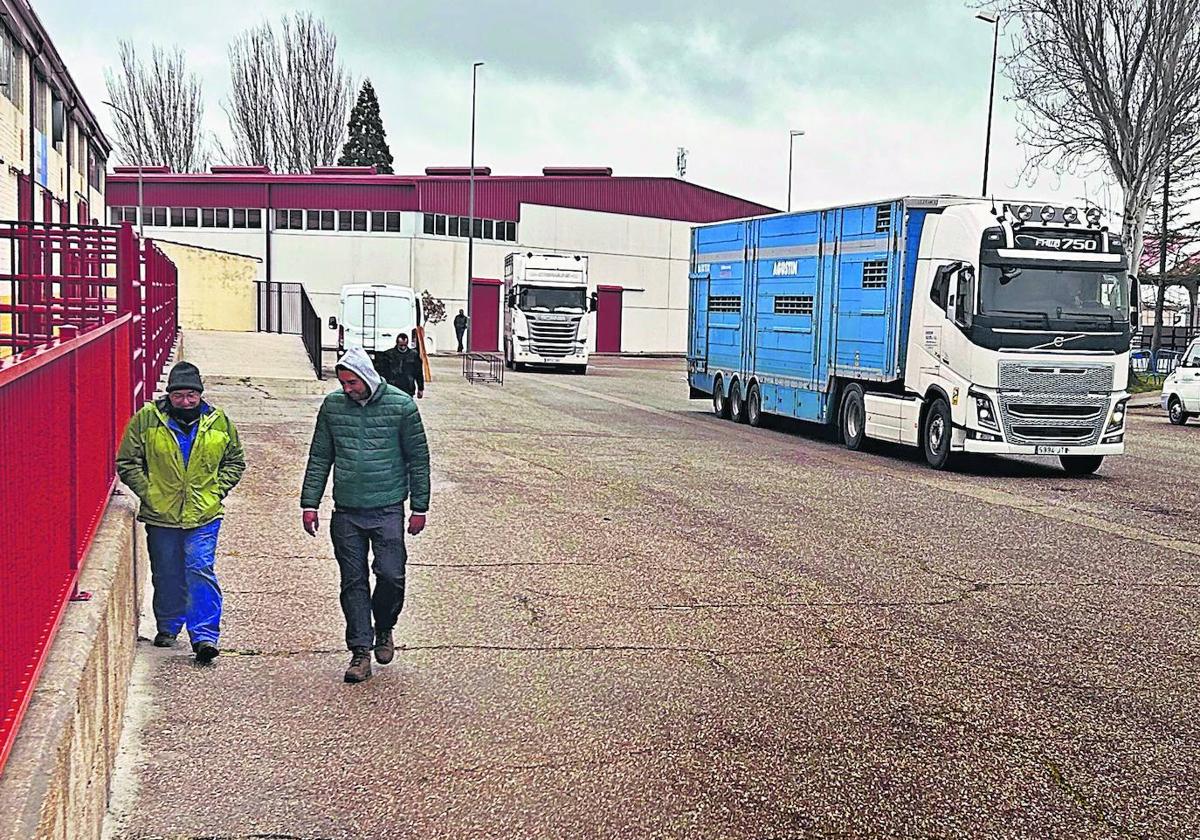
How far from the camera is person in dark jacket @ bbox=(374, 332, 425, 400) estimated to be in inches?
869

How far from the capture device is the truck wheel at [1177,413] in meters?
29.0

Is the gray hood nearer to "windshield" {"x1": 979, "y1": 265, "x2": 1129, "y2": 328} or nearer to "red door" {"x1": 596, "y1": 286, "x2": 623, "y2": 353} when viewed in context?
"windshield" {"x1": 979, "y1": 265, "x2": 1129, "y2": 328}

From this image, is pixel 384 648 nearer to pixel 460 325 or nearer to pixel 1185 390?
pixel 1185 390

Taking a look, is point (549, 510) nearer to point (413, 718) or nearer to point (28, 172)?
point (413, 718)

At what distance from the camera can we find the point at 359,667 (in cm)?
695

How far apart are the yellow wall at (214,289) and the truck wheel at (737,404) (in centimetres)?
1874

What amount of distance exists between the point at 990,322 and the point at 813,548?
6701mm

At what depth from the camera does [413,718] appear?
20.8 feet

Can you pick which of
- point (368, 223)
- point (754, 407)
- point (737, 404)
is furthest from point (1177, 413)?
point (368, 223)

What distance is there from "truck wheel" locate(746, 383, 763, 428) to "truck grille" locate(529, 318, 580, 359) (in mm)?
18338

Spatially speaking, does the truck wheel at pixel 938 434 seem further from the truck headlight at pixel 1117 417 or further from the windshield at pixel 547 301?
the windshield at pixel 547 301

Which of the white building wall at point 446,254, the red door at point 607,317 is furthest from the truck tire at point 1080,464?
the red door at point 607,317

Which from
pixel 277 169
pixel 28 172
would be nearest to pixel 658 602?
Result: pixel 28 172

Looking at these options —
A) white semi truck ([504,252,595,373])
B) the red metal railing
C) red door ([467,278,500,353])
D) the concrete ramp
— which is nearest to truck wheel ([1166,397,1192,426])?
the concrete ramp
